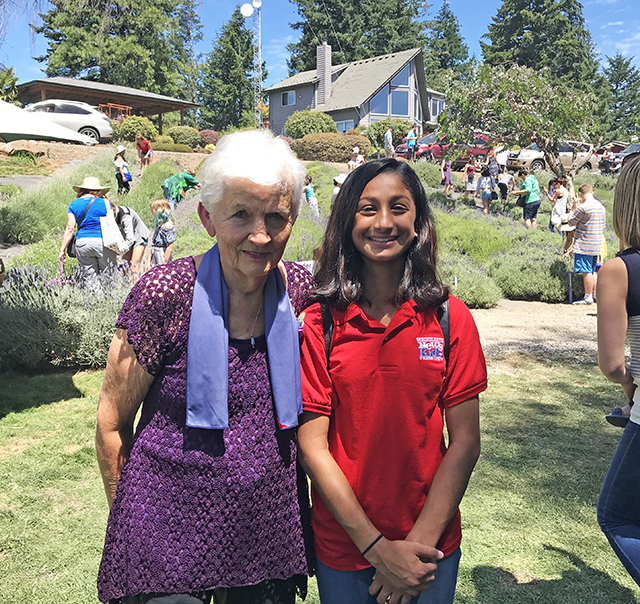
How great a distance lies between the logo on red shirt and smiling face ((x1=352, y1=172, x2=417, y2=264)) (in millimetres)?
269

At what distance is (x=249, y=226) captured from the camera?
166 centimetres

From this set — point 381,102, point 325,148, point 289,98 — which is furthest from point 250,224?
point 289,98

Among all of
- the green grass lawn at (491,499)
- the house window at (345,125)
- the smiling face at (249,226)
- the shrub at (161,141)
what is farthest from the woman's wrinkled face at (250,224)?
the house window at (345,125)

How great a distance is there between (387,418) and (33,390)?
546cm

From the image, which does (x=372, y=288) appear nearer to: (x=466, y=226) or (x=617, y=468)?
(x=617, y=468)

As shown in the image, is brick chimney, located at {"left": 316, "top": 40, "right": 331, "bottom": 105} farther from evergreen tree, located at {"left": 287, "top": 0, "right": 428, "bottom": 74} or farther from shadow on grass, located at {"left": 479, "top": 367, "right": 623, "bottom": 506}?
shadow on grass, located at {"left": 479, "top": 367, "right": 623, "bottom": 506}

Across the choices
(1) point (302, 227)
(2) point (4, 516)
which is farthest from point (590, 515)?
(1) point (302, 227)

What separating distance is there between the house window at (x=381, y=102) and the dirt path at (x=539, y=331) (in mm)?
35645

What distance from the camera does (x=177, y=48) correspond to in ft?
226

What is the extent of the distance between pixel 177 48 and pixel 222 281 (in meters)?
75.0

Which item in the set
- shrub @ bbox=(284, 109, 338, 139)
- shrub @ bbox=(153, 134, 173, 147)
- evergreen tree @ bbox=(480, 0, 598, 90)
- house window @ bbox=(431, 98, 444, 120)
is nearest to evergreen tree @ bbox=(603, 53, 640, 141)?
evergreen tree @ bbox=(480, 0, 598, 90)

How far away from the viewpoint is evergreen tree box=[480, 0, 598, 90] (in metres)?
57.3

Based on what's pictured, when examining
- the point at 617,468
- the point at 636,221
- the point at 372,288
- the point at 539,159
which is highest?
the point at 539,159

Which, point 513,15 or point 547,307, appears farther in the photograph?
point 513,15
